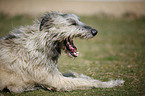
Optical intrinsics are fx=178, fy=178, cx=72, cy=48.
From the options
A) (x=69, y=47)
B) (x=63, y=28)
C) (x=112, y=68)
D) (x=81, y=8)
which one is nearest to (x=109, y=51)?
(x=112, y=68)

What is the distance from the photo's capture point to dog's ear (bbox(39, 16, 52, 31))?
4059mm

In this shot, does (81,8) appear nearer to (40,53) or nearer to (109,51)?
(109,51)

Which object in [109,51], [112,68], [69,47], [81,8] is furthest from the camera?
[81,8]

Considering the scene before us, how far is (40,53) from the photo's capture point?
13.3 feet

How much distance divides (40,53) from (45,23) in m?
0.70

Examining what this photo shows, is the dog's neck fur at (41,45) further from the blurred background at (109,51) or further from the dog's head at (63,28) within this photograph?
the blurred background at (109,51)

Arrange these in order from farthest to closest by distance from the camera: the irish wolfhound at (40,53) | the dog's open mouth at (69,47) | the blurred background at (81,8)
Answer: the blurred background at (81,8), the dog's open mouth at (69,47), the irish wolfhound at (40,53)

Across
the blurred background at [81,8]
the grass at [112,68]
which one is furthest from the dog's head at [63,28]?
the blurred background at [81,8]

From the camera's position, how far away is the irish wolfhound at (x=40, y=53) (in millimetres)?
4000

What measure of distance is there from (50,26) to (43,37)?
0.98 ft

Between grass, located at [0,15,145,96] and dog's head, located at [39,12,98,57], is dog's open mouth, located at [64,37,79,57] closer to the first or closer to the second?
dog's head, located at [39,12,98,57]

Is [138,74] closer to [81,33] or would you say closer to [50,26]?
[81,33]

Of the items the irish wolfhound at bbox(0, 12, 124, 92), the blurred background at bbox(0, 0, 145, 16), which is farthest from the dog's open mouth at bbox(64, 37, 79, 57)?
the blurred background at bbox(0, 0, 145, 16)

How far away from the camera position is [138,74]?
5637 millimetres
